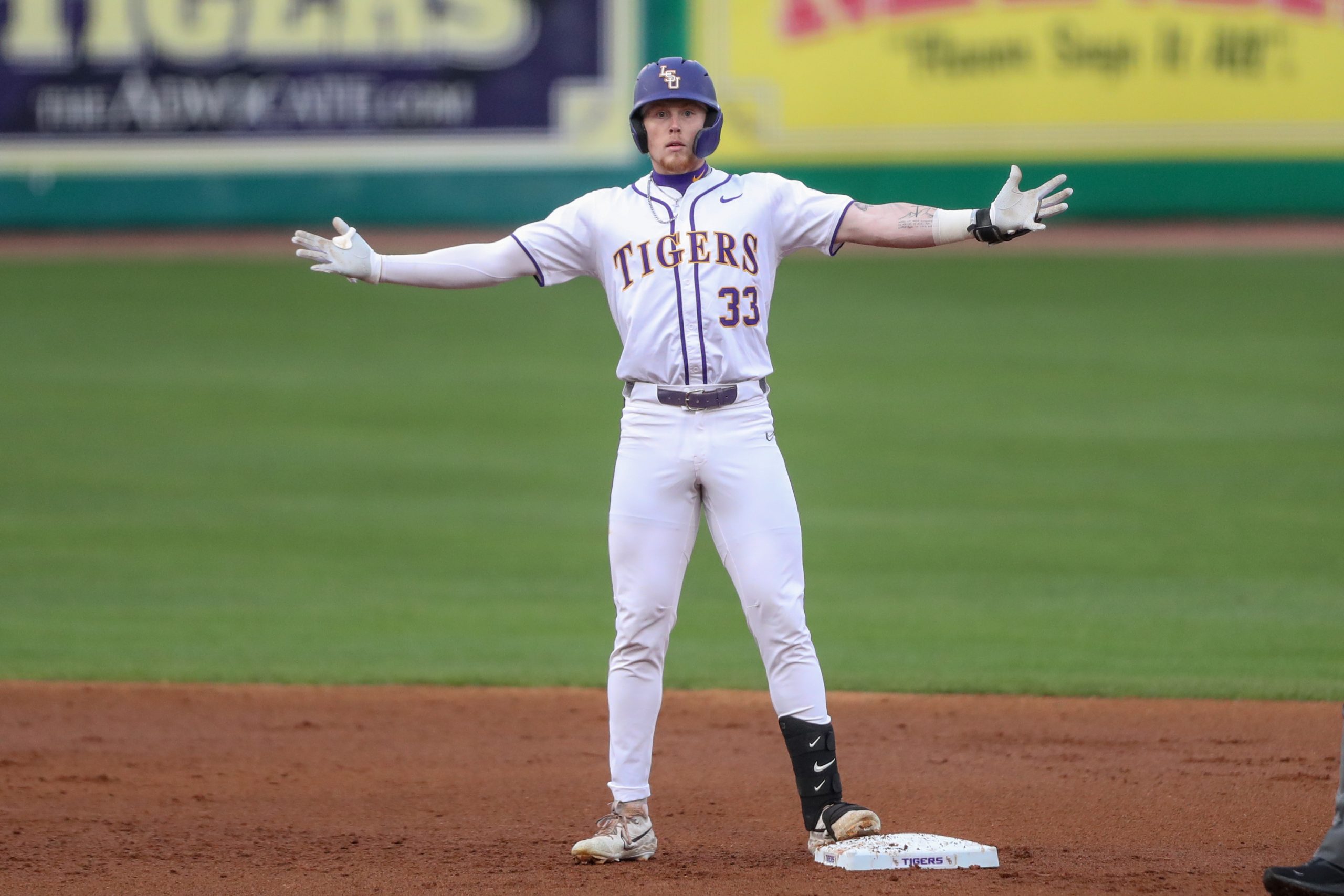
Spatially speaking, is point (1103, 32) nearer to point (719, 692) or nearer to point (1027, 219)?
point (719, 692)

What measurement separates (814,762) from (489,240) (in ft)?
58.6

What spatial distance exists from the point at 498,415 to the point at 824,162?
25.2ft

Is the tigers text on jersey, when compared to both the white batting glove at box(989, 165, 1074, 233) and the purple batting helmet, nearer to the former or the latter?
the purple batting helmet

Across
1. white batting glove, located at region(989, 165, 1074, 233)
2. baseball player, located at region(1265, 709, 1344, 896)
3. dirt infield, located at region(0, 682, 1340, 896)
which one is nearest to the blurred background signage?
dirt infield, located at region(0, 682, 1340, 896)

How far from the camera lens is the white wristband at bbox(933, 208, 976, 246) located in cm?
500

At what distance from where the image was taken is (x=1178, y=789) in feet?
19.7

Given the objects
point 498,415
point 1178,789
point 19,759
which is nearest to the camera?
point 1178,789

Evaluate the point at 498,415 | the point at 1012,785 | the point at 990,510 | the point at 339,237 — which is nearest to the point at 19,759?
the point at 339,237

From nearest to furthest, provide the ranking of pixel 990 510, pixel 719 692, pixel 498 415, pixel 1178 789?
pixel 1178 789, pixel 719 692, pixel 990 510, pixel 498 415

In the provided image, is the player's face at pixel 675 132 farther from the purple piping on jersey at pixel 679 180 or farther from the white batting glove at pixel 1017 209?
the white batting glove at pixel 1017 209

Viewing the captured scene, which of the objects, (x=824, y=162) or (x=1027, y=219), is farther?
(x=824, y=162)

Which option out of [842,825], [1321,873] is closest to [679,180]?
[842,825]

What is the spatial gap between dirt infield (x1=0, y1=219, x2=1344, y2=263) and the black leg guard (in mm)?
16693

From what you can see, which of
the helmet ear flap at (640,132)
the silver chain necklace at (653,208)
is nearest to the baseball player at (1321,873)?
the silver chain necklace at (653,208)
